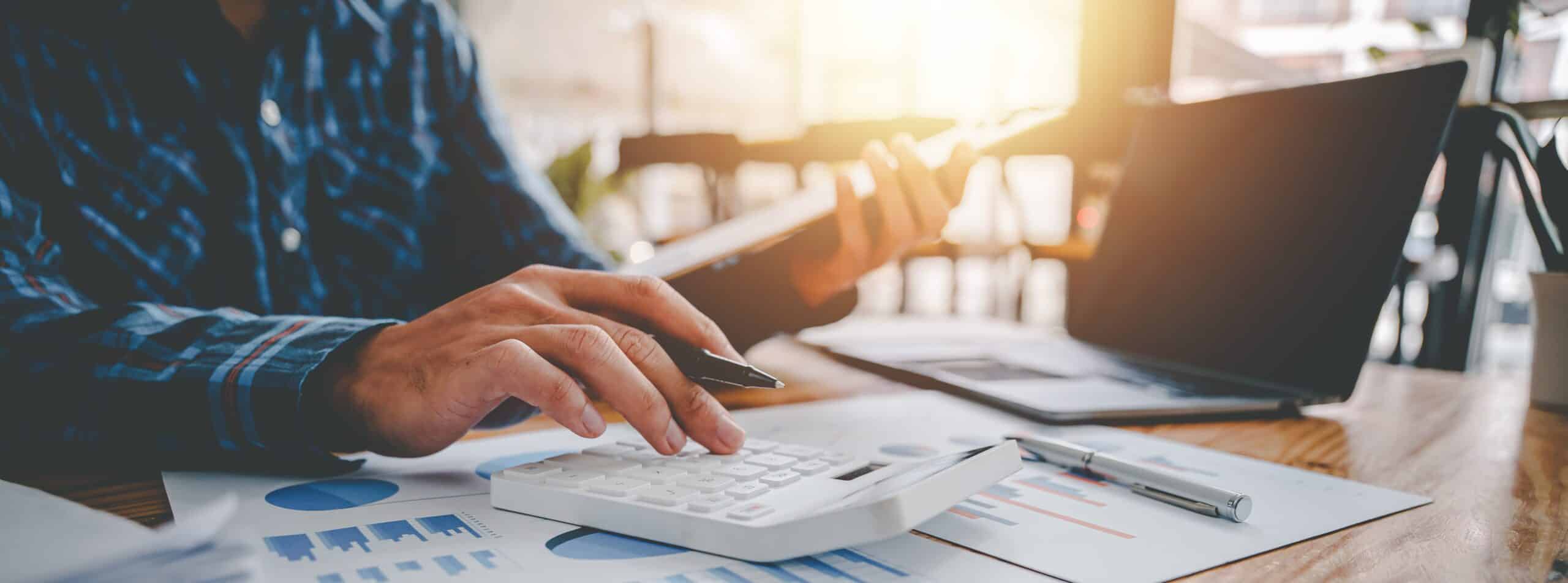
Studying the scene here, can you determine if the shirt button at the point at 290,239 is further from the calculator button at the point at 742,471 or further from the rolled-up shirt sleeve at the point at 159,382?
the calculator button at the point at 742,471

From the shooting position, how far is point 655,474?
39 cm

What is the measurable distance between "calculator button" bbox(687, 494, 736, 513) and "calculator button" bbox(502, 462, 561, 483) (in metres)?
0.08

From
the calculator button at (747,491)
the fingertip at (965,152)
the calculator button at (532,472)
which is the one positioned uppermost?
the fingertip at (965,152)

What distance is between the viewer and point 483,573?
0.30 metres

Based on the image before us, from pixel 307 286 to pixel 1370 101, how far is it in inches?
37.2

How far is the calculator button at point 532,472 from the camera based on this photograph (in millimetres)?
385

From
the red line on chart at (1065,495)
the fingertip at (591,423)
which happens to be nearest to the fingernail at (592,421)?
the fingertip at (591,423)

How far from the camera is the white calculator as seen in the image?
1.01ft

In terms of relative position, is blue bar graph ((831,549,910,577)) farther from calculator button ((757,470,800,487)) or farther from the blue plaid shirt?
the blue plaid shirt

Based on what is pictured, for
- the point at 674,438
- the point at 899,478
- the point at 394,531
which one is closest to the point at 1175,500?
the point at 899,478

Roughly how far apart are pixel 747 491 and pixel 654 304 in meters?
0.17

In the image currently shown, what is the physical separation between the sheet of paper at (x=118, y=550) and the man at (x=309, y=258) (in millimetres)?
179

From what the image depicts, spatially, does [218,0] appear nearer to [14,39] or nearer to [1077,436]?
[14,39]

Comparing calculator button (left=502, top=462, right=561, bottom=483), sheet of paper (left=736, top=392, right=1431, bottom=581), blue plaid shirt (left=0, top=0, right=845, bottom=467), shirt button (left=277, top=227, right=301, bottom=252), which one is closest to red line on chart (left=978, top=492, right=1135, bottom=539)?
sheet of paper (left=736, top=392, right=1431, bottom=581)
